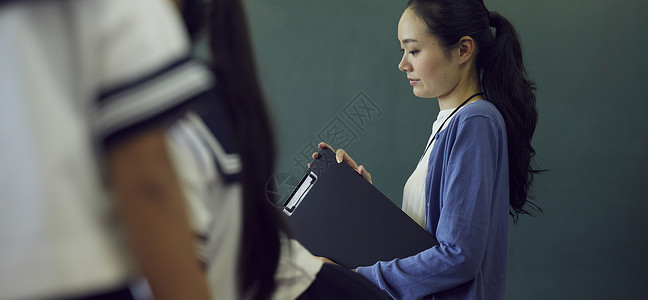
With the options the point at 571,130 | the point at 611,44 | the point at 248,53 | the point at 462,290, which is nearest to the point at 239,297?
the point at 248,53

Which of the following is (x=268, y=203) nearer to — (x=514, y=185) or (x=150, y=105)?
(x=150, y=105)

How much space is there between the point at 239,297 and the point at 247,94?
0.46ft

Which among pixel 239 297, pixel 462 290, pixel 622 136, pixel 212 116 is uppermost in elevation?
pixel 212 116

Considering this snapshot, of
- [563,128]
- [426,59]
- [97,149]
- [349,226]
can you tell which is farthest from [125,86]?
[563,128]

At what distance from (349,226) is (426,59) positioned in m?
0.37

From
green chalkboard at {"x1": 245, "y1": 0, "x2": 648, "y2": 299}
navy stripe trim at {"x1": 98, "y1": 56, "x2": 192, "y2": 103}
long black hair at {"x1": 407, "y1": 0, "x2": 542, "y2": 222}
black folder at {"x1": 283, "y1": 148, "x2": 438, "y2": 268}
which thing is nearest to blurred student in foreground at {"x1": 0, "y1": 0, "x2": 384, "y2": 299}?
navy stripe trim at {"x1": 98, "y1": 56, "x2": 192, "y2": 103}

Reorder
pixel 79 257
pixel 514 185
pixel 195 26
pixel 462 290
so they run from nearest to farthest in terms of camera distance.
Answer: pixel 79 257 → pixel 195 26 → pixel 462 290 → pixel 514 185

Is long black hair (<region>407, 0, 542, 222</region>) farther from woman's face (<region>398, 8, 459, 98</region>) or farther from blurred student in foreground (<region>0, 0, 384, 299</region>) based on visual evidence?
blurred student in foreground (<region>0, 0, 384, 299</region>)

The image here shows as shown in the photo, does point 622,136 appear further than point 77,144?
Yes

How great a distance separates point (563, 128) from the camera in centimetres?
224

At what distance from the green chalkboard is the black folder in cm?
105

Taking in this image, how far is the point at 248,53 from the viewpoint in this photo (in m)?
0.40

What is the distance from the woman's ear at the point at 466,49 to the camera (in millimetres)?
1116

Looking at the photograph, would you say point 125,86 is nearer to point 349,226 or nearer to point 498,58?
point 349,226
